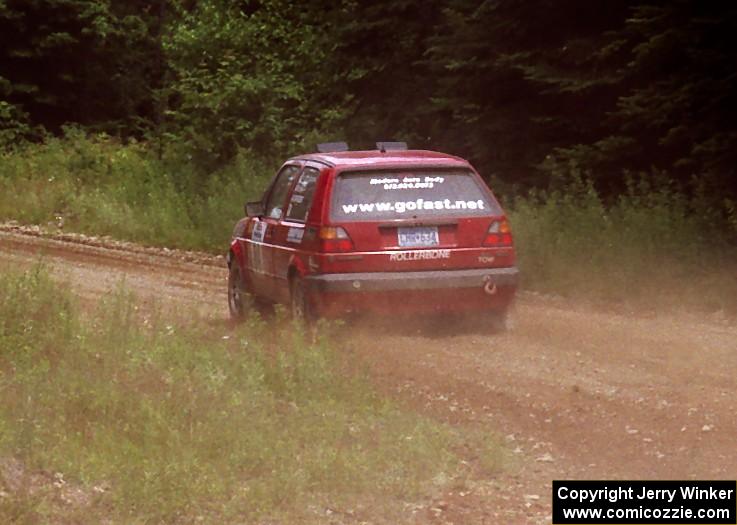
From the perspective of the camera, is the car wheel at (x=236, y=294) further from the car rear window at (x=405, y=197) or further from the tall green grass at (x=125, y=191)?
the tall green grass at (x=125, y=191)

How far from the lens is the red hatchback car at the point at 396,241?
13922 mm

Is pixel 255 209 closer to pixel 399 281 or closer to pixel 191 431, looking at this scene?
pixel 399 281

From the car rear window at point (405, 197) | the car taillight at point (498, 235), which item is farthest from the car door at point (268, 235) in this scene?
the car taillight at point (498, 235)

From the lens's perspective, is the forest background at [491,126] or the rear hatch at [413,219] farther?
the forest background at [491,126]

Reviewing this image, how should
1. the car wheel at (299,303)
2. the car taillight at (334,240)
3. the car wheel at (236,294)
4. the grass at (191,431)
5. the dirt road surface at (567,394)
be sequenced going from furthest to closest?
the car wheel at (236,294) → the car wheel at (299,303) → the car taillight at (334,240) → the dirt road surface at (567,394) → the grass at (191,431)

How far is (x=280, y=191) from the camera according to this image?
619 inches

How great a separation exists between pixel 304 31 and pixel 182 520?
22.8 metres

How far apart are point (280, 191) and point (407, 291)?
7.78 ft

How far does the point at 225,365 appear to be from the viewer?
1150 cm

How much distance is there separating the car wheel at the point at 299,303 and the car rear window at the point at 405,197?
75 centimetres

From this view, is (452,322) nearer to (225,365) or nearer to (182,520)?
(225,365)

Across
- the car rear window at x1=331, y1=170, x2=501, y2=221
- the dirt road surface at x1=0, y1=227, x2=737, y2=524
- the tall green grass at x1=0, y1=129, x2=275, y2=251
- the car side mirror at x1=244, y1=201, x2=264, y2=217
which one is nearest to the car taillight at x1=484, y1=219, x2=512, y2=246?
the car rear window at x1=331, y1=170, x2=501, y2=221

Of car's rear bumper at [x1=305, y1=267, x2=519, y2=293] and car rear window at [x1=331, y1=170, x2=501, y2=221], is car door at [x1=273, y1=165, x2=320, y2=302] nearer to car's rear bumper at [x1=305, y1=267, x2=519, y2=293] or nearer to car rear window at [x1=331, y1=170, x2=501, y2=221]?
car rear window at [x1=331, y1=170, x2=501, y2=221]

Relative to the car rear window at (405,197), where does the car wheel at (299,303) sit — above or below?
below
